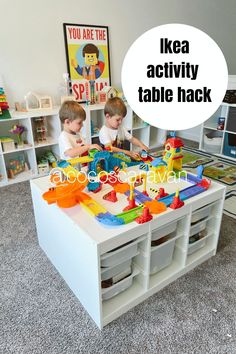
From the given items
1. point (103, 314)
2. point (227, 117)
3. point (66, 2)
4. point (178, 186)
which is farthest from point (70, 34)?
point (103, 314)

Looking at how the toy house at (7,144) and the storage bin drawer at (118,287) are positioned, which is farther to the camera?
the toy house at (7,144)

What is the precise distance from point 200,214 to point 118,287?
51cm

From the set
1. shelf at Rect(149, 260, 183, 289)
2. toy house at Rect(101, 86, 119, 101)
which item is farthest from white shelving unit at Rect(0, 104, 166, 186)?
shelf at Rect(149, 260, 183, 289)

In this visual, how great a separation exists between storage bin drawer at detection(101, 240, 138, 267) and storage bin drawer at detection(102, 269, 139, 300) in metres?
0.11

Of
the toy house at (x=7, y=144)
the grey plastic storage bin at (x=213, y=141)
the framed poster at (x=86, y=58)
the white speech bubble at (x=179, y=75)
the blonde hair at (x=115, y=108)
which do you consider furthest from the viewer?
the grey plastic storage bin at (x=213, y=141)

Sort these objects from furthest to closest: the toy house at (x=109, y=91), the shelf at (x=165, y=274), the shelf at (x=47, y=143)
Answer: the toy house at (x=109, y=91) → the shelf at (x=47, y=143) → the shelf at (x=165, y=274)

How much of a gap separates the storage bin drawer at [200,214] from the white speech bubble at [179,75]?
38.0 inches

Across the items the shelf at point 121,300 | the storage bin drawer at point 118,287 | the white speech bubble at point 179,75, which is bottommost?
the shelf at point 121,300

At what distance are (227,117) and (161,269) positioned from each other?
2.09 metres

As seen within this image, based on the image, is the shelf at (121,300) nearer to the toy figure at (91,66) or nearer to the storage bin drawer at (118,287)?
the storage bin drawer at (118,287)

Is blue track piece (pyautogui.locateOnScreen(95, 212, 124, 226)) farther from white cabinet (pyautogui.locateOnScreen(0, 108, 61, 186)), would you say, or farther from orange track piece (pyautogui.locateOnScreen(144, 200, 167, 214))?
white cabinet (pyautogui.locateOnScreen(0, 108, 61, 186))

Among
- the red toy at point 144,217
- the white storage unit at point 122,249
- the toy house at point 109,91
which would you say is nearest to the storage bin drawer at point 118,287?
the white storage unit at point 122,249

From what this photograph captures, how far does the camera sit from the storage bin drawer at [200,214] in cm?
125

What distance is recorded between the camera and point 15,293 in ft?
4.02
